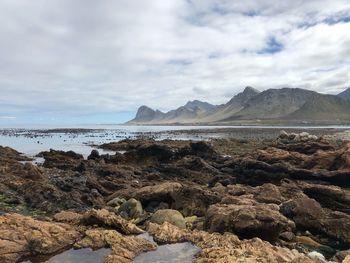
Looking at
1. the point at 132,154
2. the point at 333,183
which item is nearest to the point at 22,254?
the point at 333,183

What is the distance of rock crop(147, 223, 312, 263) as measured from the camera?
11195 millimetres

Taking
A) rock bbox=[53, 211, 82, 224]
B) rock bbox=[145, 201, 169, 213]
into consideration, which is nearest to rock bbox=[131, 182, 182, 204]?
rock bbox=[145, 201, 169, 213]

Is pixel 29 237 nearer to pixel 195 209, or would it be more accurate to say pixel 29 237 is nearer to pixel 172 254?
pixel 172 254

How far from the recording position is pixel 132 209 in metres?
18.9

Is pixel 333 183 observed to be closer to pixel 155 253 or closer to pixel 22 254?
pixel 155 253

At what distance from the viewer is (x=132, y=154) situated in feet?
130

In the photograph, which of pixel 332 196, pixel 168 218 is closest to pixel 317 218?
pixel 332 196

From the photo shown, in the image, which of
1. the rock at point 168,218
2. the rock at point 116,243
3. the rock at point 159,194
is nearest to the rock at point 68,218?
the rock at point 116,243

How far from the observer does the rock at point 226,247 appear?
11195 millimetres

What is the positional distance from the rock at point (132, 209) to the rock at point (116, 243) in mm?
4645

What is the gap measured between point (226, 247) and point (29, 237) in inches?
235

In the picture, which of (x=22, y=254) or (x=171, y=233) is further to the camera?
(x=171, y=233)

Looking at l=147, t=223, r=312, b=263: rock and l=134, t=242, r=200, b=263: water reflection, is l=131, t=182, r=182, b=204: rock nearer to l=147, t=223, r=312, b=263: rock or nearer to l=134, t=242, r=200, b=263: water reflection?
l=147, t=223, r=312, b=263: rock

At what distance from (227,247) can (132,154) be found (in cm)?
2808
